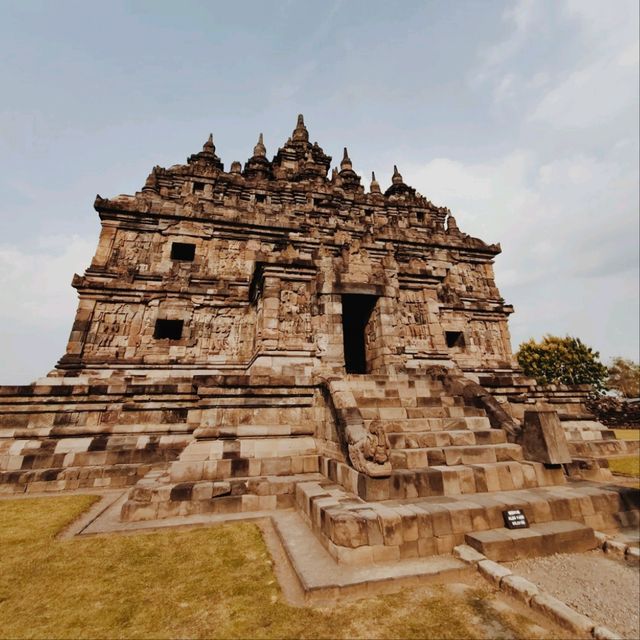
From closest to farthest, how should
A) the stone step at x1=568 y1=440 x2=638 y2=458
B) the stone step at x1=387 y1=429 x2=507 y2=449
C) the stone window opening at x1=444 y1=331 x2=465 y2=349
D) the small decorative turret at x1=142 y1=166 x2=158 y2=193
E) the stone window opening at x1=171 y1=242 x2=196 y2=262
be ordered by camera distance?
the stone step at x1=387 y1=429 x2=507 y2=449
the stone step at x1=568 y1=440 x2=638 y2=458
the stone window opening at x1=171 y1=242 x2=196 y2=262
the stone window opening at x1=444 y1=331 x2=465 y2=349
the small decorative turret at x1=142 y1=166 x2=158 y2=193

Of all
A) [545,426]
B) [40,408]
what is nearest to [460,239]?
[545,426]

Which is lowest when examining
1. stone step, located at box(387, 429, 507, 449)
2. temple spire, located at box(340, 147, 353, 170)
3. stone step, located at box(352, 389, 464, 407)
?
stone step, located at box(387, 429, 507, 449)

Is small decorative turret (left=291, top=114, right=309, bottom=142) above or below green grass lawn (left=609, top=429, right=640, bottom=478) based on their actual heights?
above

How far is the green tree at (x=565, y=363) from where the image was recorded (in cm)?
3925

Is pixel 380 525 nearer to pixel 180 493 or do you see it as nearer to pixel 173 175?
pixel 180 493

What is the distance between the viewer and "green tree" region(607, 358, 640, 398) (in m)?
46.9

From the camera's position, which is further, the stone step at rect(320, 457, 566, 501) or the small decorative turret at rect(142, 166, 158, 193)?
the small decorative turret at rect(142, 166, 158, 193)

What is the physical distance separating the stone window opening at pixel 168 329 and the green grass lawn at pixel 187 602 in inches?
441

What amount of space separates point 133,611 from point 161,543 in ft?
5.69

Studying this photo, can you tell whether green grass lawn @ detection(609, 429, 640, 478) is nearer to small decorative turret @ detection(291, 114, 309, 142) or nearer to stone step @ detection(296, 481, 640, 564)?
stone step @ detection(296, 481, 640, 564)

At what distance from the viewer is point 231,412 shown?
8.39 metres

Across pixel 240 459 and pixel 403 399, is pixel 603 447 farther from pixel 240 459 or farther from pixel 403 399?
pixel 240 459

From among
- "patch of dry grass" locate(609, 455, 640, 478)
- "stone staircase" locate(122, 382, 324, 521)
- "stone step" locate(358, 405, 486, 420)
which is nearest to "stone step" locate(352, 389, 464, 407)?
"stone step" locate(358, 405, 486, 420)

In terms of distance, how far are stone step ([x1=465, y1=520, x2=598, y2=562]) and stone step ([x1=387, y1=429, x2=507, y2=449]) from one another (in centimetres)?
212
